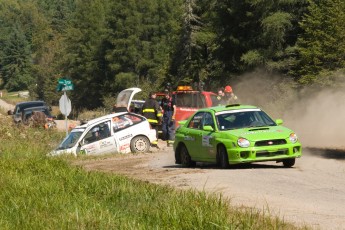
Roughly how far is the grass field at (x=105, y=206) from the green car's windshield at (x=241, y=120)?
3.98 meters

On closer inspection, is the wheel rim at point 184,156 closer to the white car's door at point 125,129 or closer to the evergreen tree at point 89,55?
the white car's door at point 125,129

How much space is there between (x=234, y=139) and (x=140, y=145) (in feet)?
30.4

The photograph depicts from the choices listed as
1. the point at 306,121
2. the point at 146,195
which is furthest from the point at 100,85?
the point at 146,195

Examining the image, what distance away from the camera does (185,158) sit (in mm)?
19125

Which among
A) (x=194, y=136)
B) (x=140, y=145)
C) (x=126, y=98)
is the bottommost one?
(x=194, y=136)

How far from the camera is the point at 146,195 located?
11.5 meters

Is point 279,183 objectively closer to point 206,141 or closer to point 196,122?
point 206,141

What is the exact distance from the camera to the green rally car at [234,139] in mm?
16703

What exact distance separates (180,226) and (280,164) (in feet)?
32.5

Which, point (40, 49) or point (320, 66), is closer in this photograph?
point (320, 66)

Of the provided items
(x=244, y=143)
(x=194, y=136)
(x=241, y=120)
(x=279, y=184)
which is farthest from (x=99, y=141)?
(x=279, y=184)

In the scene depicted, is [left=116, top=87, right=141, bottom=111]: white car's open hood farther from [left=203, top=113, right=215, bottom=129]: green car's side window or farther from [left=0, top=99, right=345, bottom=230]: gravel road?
[left=203, top=113, right=215, bottom=129]: green car's side window

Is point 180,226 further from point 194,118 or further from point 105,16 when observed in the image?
point 105,16

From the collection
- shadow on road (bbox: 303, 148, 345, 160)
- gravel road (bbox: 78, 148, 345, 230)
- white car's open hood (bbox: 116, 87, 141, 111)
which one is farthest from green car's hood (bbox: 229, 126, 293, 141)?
white car's open hood (bbox: 116, 87, 141, 111)
